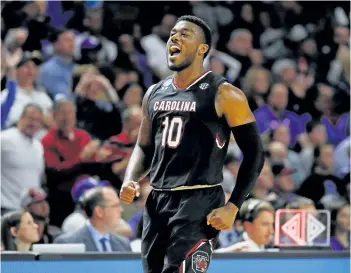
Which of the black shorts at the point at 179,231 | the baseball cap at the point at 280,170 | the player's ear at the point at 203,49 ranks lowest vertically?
the baseball cap at the point at 280,170

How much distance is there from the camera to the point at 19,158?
284 inches

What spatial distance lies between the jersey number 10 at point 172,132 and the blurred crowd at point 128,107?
6.17 feet

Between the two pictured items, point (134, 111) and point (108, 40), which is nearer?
point (134, 111)

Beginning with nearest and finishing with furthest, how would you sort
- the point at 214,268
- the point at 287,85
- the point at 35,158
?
the point at 214,268
the point at 35,158
the point at 287,85

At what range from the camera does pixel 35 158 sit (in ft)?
23.9

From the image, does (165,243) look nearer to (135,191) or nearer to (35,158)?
(135,191)

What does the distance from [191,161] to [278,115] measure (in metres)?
5.00

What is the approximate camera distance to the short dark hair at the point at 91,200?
6.60m

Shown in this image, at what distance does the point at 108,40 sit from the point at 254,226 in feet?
9.47

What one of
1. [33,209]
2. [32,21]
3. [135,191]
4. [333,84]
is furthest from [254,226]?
[333,84]

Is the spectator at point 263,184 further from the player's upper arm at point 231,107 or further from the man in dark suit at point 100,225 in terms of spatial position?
the player's upper arm at point 231,107

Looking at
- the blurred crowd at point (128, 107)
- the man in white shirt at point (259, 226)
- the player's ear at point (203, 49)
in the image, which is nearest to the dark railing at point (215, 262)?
the blurred crowd at point (128, 107)

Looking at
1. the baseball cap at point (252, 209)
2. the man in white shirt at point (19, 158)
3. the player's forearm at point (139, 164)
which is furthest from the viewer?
the man in white shirt at point (19, 158)

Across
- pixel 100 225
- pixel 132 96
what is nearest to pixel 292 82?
pixel 132 96
